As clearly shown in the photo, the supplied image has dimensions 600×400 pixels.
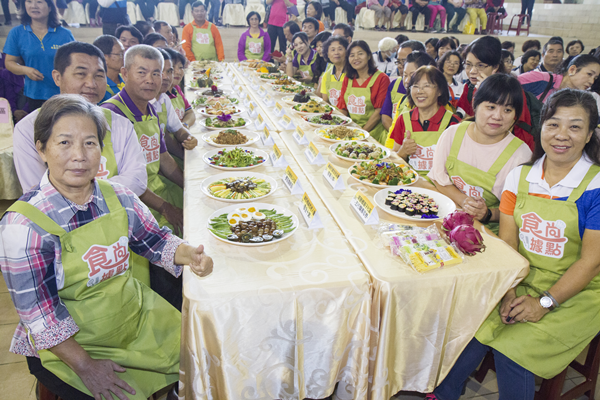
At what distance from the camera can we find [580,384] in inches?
66.3

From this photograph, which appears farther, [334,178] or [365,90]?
[365,90]

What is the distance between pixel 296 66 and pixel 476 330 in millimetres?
5396

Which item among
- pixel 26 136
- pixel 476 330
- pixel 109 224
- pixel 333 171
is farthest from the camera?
pixel 333 171

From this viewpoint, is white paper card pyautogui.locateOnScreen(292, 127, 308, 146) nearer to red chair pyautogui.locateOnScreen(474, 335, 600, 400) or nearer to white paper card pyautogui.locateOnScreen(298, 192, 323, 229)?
white paper card pyautogui.locateOnScreen(298, 192, 323, 229)

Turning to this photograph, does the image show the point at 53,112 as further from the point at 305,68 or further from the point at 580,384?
the point at 305,68

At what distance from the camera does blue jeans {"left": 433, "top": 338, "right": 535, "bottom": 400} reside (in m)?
1.41

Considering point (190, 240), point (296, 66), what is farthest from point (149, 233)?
point (296, 66)

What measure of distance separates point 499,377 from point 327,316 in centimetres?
81

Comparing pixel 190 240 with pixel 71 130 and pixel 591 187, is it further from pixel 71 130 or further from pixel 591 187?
pixel 591 187

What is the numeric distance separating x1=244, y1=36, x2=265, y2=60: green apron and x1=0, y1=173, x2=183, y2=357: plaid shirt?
20.8 ft

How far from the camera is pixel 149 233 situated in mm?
1396

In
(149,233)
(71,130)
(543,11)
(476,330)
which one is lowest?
(476,330)

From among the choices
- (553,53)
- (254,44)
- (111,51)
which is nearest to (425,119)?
(111,51)

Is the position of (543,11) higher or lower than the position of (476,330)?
higher
